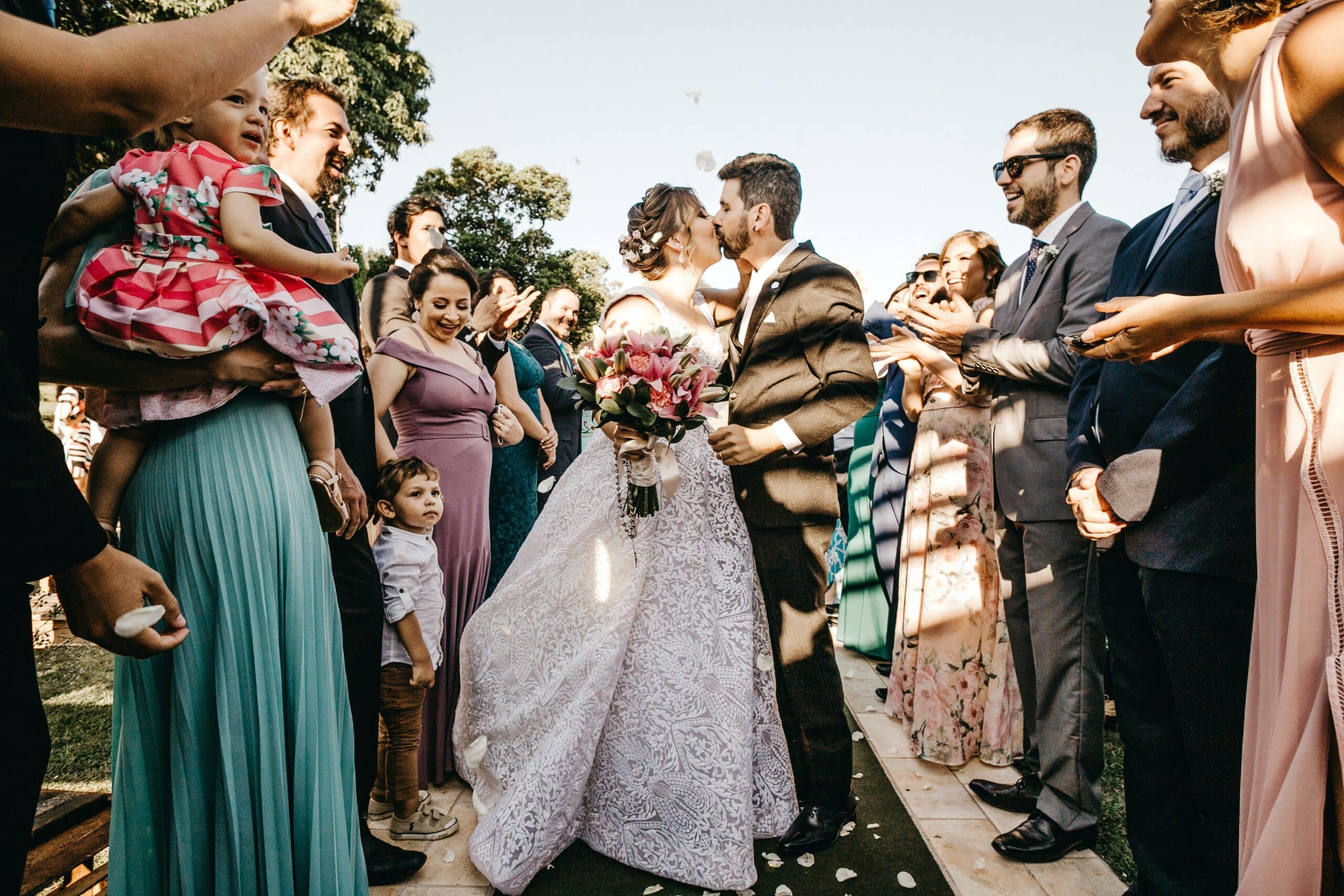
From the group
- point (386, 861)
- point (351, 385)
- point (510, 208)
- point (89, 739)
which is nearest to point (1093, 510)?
point (351, 385)

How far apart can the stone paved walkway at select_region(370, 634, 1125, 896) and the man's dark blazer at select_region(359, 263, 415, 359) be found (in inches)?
91.9

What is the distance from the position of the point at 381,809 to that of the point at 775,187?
129 inches

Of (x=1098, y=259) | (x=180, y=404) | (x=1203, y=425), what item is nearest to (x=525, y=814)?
(x=180, y=404)

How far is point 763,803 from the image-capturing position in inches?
118

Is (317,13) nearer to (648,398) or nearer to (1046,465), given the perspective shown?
(648,398)

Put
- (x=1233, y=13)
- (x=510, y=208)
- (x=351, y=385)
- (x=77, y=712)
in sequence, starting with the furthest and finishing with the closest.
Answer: (x=510, y=208) < (x=77, y=712) < (x=351, y=385) < (x=1233, y=13)

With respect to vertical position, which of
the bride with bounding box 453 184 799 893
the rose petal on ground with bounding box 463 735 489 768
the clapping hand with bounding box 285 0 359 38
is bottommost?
the rose petal on ground with bounding box 463 735 489 768

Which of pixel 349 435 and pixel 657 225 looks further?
pixel 657 225

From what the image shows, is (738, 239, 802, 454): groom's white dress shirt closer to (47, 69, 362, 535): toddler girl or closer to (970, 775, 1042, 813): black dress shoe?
(47, 69, 362, 535): toddler girl

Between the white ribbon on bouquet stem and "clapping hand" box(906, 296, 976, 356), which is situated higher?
"clapping hand" box(906, 296, 976, 356)

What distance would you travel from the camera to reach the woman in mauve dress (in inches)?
136

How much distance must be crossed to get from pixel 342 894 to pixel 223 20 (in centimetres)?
192

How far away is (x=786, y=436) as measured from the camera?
2777mm

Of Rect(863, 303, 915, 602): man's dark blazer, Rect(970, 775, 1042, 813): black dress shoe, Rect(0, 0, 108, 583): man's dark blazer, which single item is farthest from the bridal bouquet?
Rect(863, 303, 915, 602): man's dark blazer
